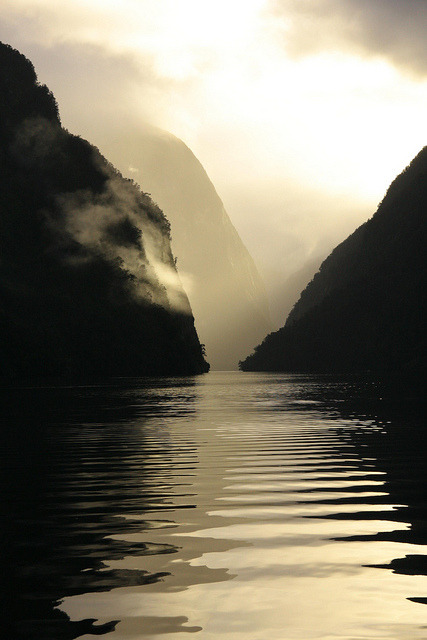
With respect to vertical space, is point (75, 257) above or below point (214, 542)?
above

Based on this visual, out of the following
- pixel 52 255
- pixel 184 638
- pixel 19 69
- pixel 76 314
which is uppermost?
pixel 19 69

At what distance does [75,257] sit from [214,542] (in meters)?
158

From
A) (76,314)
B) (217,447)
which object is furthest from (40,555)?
(76,314)

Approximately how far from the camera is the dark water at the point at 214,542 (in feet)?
25.8

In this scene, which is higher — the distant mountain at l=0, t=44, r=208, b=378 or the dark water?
the distant mountain at l=0, t=44, r=208, b=378

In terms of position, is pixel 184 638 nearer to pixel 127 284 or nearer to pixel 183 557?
pixel 183 557

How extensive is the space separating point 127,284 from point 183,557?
162m

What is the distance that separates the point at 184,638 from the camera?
7.25 meters

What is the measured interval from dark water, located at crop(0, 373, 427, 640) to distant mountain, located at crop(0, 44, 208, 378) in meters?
117

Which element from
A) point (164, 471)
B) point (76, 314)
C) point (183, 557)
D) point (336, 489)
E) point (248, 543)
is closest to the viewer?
point (183, 557)

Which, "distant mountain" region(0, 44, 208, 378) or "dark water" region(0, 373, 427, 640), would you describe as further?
"distant mountain" region(0, 44, 208, 378)

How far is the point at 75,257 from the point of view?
166 m

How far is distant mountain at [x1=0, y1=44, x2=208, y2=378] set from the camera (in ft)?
495

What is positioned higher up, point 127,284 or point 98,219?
point 98,219
